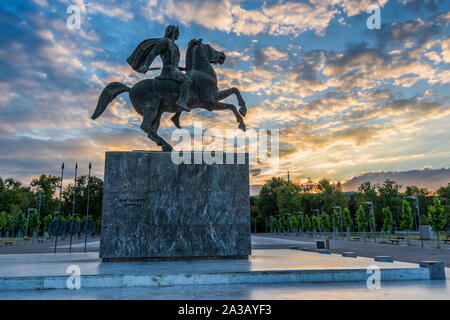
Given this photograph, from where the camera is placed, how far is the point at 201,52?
1125cm

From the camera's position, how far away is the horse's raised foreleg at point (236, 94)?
429 inches

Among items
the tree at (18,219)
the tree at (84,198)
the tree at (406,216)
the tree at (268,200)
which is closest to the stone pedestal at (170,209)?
the tree at (406,216)

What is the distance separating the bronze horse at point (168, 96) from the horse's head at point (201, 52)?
0.04 metres

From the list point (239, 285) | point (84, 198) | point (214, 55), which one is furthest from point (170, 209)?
point (84, 198)

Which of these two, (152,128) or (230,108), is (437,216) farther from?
(152,128)

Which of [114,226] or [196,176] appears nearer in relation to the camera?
[114,226]

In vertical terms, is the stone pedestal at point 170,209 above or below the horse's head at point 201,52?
below

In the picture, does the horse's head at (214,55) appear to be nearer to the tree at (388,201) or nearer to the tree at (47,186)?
the tree at (388,201)

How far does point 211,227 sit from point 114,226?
289 cm


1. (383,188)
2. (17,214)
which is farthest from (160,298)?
(383,188)

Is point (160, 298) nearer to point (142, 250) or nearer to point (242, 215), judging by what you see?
point (142, 250)

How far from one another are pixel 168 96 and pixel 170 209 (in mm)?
3761

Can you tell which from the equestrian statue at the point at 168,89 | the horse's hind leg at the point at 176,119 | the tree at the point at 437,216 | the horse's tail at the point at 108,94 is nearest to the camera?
the equestrian statue at the point at 168,89

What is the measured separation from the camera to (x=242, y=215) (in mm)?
10000
